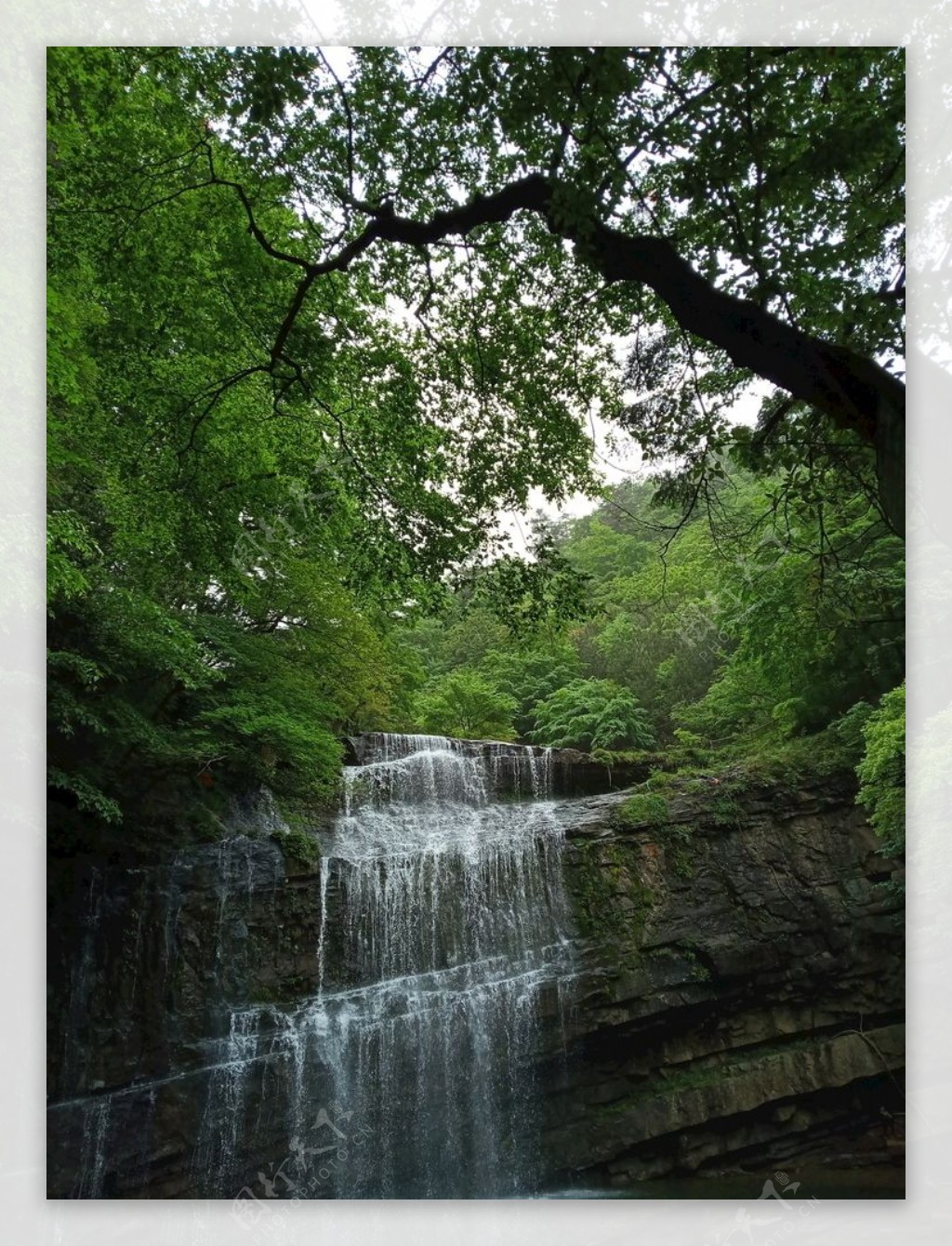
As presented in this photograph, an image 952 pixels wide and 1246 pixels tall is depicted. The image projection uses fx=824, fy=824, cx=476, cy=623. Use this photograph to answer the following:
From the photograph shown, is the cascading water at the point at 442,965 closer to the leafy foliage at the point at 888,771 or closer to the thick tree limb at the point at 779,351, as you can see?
the leafy foliage at the point at 888,771

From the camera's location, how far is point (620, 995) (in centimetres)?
384

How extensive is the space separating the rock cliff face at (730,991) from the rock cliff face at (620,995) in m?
0.01

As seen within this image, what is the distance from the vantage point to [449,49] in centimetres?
293

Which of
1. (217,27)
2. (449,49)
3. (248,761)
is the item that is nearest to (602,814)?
(248,761)

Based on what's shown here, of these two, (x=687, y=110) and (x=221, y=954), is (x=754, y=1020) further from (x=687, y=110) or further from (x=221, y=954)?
(x=687, y=110)

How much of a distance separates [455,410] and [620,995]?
9.04 ft

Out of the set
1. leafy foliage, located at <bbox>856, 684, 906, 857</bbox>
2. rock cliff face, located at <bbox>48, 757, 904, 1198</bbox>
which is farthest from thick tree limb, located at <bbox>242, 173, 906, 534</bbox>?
Answer: rock cliff face, located at <bbox>48, 757, 904, 1198</bbox>

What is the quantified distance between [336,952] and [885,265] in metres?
3.64

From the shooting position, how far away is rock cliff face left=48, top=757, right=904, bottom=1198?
3.20 metres

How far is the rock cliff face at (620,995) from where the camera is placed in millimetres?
3201

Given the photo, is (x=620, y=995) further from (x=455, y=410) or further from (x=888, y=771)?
(x=455, y=410)

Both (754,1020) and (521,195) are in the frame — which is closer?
(521,195)

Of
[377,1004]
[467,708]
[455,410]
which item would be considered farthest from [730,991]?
[455,410]

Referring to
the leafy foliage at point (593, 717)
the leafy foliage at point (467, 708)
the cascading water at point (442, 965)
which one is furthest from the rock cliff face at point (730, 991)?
the leafy foliage at point (467, 708)
